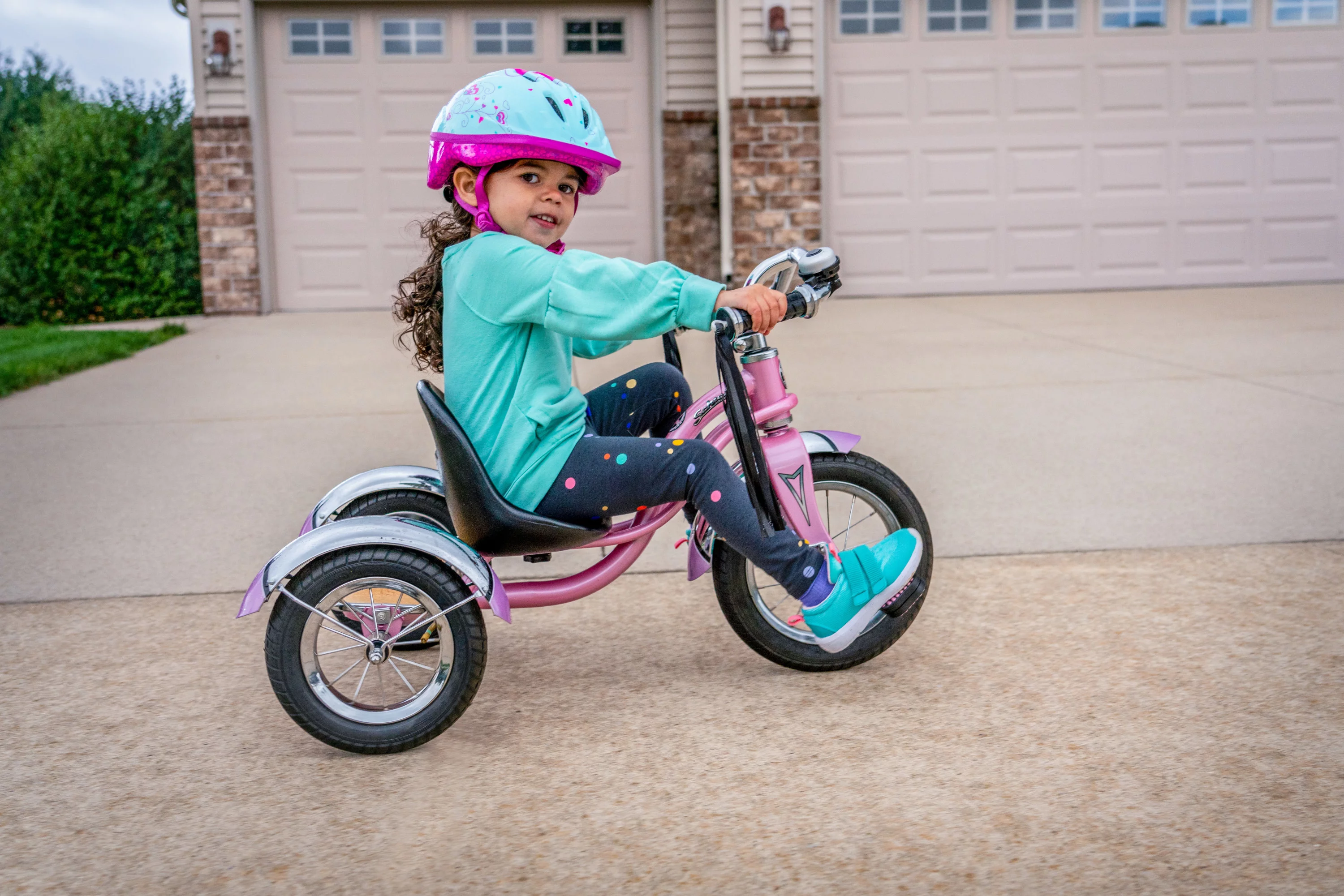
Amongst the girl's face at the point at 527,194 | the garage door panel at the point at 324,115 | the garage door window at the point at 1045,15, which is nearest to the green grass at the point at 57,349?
the garage door panel at the point at 324,115

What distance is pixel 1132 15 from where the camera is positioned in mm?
10930

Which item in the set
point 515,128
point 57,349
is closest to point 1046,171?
point 57,349

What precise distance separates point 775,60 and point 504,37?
2.36 m

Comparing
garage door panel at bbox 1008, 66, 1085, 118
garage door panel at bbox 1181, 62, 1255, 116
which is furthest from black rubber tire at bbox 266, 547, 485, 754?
garage door panel at bbox 1181, 62, 1255, 116

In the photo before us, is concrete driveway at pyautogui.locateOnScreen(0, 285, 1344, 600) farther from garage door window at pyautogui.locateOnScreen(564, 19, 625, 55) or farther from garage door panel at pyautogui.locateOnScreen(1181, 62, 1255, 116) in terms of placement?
garage door window at pyautogui.locateOnScreen(564, 19, 625, 55)

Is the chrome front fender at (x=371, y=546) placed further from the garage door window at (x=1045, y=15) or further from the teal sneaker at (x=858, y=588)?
the garage door window at (x=1045, y=15)

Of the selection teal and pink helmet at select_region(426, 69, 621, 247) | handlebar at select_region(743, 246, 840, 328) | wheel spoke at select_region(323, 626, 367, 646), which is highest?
teal and pink helmet at select_region(426, 69, 621, 247)

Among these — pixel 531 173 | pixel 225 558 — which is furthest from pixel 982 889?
pixel 225 558

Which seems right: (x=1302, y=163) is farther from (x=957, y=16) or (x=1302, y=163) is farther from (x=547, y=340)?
(x=547, y=340)

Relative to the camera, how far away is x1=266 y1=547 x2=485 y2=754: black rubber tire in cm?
247

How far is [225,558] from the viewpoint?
394 centimetres

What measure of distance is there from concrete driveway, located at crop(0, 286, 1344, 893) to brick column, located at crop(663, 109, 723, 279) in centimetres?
638

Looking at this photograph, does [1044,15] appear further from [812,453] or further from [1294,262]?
[812,453]

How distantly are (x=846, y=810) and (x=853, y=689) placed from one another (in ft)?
1.96
